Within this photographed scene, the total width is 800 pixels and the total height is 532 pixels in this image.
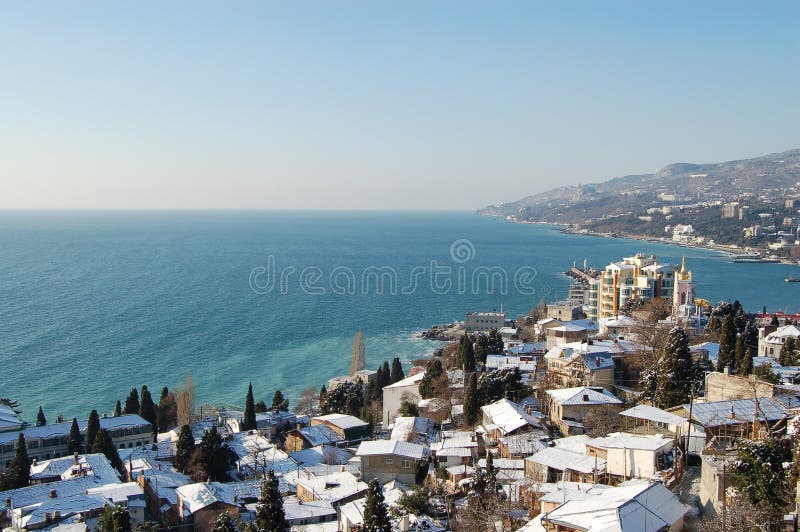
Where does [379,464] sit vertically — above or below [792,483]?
below

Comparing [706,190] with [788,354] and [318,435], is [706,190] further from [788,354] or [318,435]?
[318,435]


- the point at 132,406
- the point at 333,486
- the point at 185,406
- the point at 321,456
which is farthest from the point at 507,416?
the point at 132,406

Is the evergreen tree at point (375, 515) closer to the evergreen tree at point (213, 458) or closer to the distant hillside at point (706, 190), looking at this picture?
the evergreen tree at point (213, 458)

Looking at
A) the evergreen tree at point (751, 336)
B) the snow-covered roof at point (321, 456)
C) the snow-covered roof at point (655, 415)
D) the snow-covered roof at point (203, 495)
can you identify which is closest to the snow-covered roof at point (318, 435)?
the snow-covered roof at point (321, 456)

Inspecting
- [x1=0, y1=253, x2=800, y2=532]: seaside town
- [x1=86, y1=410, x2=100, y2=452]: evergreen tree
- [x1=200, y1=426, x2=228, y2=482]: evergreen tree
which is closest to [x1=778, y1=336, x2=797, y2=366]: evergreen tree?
[x1=0, y1=253, x2=800, y2=532]: seaside town

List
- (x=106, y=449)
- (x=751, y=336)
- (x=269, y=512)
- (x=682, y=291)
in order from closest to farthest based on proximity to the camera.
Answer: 1. (x=269, y=512)
2. (x=106, y=449)
3. (x=751, y=336)
4. (x=682, y=291)

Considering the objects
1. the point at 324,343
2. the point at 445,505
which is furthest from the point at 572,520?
the point at 324,343

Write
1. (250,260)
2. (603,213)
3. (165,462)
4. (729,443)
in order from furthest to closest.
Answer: (603,213), (250,260), (165,462), (729,443)

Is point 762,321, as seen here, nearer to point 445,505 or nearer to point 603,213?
point 445,505
